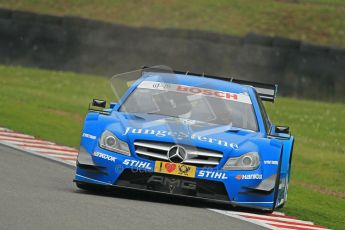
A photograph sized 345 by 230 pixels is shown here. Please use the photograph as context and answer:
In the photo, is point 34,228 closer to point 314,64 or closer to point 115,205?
point 115,205

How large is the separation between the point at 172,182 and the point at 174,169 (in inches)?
4.7

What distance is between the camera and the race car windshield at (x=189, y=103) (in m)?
11.6

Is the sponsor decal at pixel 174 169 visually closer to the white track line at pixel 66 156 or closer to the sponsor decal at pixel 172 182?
the sponsor decal at pixel 172 182

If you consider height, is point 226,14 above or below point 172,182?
above

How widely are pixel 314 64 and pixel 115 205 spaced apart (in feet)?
56.6

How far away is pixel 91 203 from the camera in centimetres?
973

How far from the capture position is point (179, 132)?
10727 millimetres

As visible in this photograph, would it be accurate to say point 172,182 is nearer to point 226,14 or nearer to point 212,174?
point 212,174

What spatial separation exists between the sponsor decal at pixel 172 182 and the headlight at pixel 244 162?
374 mm

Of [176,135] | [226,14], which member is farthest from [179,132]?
[226,14]

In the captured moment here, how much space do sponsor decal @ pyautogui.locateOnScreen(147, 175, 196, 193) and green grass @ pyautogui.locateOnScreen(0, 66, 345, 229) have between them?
161 centimetres

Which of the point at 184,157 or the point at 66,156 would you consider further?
the point at 66,156

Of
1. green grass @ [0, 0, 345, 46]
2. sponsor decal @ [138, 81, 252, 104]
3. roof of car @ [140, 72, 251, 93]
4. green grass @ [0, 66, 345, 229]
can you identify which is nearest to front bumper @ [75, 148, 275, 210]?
green grass @ [0, 66, 345, 229]

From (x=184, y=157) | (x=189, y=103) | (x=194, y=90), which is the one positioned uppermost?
(x=194, y=90)
